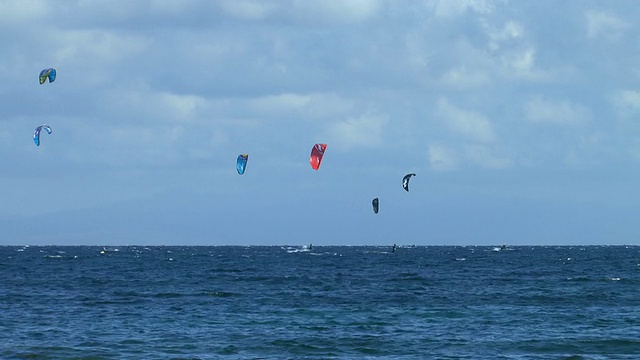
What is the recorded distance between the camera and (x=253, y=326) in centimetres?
3872

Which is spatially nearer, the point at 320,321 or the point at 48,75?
the point at 320,321

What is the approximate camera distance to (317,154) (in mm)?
57844

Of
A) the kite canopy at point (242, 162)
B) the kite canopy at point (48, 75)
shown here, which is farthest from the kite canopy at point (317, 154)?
the kite canopy at point (48, 75)

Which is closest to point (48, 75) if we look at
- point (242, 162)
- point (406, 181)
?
point (242, 162)

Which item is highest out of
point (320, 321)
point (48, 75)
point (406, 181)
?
point (48, 75)

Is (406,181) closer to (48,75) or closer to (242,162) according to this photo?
(242,162)

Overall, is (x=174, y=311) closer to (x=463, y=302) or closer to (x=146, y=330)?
(x=146, y=330)

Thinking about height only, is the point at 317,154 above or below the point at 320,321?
above

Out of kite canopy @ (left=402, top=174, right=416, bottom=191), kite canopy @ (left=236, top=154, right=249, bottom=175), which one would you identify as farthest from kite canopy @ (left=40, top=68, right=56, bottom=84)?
kite canopy @ (left=402, top=174, right=416, bottom=191)

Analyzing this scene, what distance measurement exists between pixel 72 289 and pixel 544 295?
Answer: 29.6m

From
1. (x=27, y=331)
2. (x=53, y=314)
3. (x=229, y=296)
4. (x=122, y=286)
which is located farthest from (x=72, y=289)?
(x=27, y=331)

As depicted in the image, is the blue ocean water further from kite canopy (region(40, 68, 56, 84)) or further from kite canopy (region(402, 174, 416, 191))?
kite canopy (region(40, 68, 56, 84))

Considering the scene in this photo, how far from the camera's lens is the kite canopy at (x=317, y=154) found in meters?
55.7

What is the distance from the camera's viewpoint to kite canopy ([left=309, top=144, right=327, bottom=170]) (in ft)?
183
